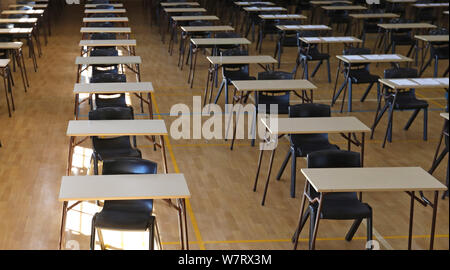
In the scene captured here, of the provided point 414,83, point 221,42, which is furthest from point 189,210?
point 221,42

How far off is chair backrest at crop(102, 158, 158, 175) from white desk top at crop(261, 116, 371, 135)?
148cm

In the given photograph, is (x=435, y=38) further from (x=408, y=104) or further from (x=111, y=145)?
(x=111, y=145)

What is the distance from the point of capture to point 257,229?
5438 mm

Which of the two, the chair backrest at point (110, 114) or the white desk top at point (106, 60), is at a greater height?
the white desk top at point (106, 60)

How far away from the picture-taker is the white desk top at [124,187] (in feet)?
13.5

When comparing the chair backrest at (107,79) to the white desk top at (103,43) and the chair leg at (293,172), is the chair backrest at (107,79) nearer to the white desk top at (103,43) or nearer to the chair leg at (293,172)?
the white desk top at (103,43)

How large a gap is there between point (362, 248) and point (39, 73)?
820cm

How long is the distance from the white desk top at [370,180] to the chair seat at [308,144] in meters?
1.30

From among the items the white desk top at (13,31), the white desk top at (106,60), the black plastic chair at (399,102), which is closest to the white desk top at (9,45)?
the white desk top at (13,31)

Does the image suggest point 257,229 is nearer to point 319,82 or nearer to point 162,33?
point 319,82

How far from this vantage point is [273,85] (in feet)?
23.8

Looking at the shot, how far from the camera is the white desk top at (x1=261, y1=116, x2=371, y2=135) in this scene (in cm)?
570

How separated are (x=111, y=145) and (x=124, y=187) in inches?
77.9

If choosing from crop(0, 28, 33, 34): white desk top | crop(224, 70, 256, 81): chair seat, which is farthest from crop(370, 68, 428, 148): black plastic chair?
crop(0, 28, 33, 34): white desk top
